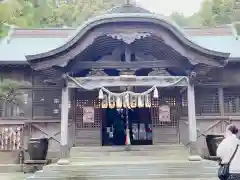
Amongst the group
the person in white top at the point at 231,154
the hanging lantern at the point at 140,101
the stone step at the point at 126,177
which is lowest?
the stone step at the point at 126,177

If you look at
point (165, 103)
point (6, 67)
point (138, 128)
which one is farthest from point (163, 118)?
point (6, 67)

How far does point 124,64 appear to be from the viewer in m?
12.6

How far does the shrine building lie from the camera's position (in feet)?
38.8

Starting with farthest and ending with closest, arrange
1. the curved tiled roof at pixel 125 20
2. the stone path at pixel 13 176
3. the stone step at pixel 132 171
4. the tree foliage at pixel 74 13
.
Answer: the tree foliage at pixel 74 13 → the curved tiled roof at pixel 125 20 → the stone path at pixel 13 176 → the stone step at pixel 132 171

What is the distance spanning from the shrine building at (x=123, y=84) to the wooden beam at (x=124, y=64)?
0.04m

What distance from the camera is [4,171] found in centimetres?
1263

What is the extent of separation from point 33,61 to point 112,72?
12.6ft

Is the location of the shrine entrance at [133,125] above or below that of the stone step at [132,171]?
above

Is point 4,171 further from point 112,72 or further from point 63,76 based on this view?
point 112,72

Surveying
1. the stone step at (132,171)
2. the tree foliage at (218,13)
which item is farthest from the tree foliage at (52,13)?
the stone step at (132,171)

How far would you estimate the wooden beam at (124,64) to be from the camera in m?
12.5

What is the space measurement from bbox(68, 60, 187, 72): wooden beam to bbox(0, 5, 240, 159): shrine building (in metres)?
0.04

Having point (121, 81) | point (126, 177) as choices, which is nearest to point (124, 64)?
point (121, 81)

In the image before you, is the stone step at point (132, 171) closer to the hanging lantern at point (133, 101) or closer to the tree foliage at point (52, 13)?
the hanging lantern at point (133, 101)
